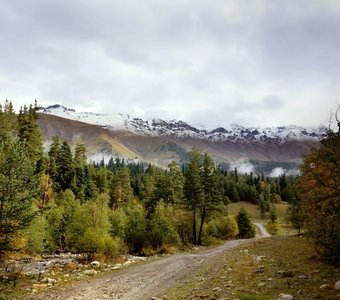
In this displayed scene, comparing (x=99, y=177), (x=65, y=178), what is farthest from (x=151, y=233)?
(x=99, y=177)

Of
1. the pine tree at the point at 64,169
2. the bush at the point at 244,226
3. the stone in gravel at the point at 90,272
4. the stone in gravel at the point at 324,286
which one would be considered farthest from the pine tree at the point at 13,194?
the bush at the point at 244,226

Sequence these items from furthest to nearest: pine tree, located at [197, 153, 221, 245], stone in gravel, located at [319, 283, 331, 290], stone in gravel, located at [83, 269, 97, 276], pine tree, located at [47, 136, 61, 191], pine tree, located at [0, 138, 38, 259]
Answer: pine tree, located at [47, 136, 61, 191] → pine tree, located at [197, 153, 221, 245] → stone in gravel, located at [83, 269, 97, 276] → pine tree, located at [0, 138, 38, 259] → stone in gravel, located at [319, 283, 331, 290]

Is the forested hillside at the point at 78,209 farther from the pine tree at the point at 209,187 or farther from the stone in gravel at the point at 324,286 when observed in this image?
the stone in gravel at the point at 324,286

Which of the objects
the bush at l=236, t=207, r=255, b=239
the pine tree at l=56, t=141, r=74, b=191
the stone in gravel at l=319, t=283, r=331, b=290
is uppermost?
the pine tree at l=56, t=141, r=74, b=191

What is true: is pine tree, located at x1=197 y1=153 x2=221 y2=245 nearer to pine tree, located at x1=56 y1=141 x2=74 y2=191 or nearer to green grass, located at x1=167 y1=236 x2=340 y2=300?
pine tree, located at x1=56 y1=141 x2=74 y2=191

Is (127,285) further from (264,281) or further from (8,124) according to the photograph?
(8,124)

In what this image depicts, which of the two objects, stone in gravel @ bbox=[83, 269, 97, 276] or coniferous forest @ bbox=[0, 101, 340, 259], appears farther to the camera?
stone in gravel @ bbox=[83, 269, 97, 276]

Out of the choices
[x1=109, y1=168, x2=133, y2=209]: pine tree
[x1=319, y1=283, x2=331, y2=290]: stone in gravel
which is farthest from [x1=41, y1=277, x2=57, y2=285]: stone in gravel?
[x1=109, y1=168, x2=133, y2=209]: pine tree

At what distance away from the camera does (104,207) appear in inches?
1988

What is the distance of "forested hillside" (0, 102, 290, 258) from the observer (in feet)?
89.9

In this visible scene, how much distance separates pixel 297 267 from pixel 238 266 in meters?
6.30

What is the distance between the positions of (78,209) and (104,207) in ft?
16.8

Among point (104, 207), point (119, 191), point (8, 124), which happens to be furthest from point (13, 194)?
point (119, 191)

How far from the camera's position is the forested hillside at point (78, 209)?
27391 mm
